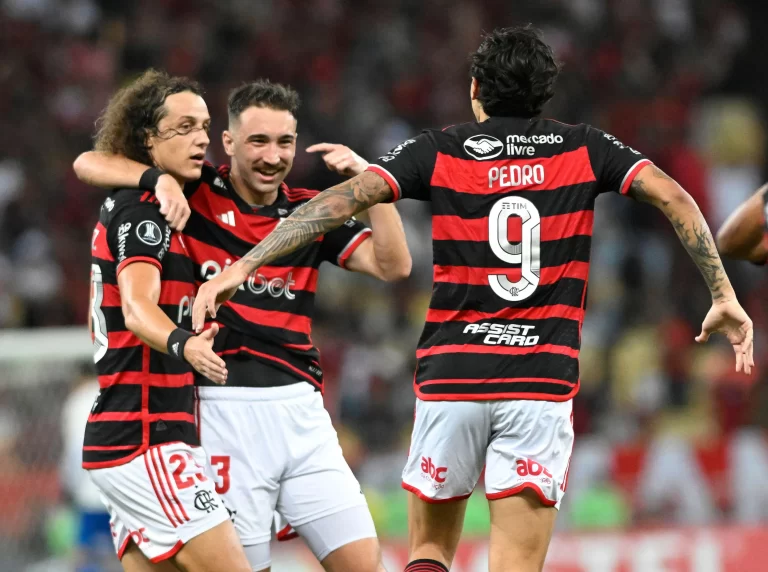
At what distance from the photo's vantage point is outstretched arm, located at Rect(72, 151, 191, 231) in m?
4.50

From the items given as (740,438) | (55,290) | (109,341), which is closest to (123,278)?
(109,341)

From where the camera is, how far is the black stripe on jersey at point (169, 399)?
4.40 meters

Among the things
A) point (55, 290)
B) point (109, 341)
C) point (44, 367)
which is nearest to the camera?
point (109, 341)

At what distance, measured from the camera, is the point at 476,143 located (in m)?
4.20

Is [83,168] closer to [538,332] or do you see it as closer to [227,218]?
[227,218]

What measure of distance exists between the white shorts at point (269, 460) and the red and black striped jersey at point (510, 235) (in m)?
0.80

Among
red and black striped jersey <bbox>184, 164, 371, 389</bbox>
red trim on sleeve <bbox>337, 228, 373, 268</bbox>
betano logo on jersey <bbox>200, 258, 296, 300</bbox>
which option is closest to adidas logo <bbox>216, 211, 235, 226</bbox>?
red and black striped jersey <bbox>184, 164, 371, 389</bbox>

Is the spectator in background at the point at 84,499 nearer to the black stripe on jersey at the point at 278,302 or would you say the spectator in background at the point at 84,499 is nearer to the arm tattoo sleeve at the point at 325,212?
the black stripe on jersey at the point at 278,302

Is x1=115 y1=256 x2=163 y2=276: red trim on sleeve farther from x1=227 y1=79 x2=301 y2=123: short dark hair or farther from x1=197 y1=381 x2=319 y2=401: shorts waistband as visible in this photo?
x1=227 y1=79 x2=301 y2=123: short dark hair

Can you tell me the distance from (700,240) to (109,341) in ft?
7.10

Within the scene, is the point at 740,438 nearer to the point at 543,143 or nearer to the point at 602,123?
the point at 602,123

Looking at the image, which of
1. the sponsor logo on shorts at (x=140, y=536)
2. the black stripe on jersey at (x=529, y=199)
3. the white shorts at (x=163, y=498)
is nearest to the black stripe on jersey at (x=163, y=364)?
the white shorts at (x=163, y=498)

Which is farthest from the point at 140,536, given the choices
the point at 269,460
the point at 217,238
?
the point at 217,238

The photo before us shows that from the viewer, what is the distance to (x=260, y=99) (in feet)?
16.3
